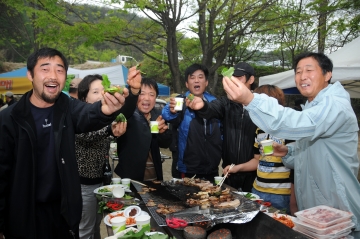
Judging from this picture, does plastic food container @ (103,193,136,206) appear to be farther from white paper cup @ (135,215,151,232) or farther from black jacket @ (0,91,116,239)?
white paper cup @ (135,215,151,232)

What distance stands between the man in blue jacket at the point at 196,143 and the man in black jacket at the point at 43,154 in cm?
166

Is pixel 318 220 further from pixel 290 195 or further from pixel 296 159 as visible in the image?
pixel 290 195

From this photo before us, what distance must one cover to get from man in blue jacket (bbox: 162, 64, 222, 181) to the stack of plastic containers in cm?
185

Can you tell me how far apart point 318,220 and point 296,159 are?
→ 77 cm

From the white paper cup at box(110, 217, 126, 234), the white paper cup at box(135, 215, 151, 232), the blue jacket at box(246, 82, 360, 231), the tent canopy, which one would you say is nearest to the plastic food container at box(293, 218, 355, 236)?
the blue jacket at box(246, 82, 360, 231)

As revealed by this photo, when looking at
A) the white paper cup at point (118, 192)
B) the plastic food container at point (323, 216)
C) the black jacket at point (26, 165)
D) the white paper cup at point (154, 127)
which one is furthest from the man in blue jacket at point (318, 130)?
the white paper cup at point (154, 127)

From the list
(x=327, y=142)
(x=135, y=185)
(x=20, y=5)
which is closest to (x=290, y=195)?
(x=327, y=142)

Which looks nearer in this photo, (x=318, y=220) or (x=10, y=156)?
(x=318, y=220)

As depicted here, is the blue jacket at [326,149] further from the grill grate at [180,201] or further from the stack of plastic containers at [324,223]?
the grill grate at [180,201]

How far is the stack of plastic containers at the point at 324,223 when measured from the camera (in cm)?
209

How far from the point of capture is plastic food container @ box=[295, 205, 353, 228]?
2.10 m

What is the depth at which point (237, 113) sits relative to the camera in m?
3.93

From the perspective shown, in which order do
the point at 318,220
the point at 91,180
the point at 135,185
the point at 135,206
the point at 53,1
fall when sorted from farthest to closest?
the point at 53,1, the point at 91,180, the point at 135,185, the point at 135,206, the point at 318,220

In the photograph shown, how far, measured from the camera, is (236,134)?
388 centimetres
